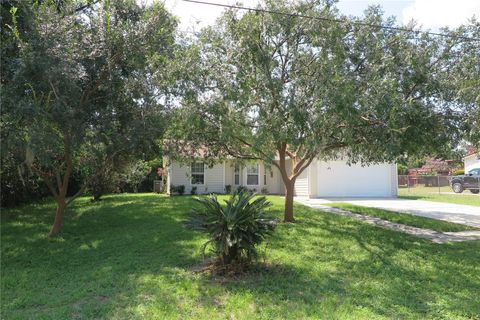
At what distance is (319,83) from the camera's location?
7098mm

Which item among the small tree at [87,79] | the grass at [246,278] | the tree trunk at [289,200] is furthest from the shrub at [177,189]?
the small tree at [87,79]

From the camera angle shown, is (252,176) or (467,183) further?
(467,183)

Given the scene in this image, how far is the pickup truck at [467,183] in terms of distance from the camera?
24.6m

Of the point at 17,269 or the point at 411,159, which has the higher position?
the point at 411,159

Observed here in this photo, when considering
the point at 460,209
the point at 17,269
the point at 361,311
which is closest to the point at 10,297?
the point at 17,269

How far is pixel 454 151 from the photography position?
8.76 m

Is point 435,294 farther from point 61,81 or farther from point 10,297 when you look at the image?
point 61,81

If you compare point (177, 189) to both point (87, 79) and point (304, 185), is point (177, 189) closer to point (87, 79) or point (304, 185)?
point (304, 185)

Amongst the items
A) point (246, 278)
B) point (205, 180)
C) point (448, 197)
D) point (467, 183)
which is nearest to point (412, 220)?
point (246, 278)

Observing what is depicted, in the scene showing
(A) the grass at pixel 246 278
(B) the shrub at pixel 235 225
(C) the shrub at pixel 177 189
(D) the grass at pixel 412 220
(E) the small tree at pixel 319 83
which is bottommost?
(A) the grass at pixel 246 278

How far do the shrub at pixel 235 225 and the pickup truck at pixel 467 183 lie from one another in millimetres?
22700

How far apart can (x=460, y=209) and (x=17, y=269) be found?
14.5m

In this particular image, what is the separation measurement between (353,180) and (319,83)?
636 inches

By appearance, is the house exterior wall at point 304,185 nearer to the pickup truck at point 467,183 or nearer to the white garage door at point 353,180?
the white garage door at point 353,180
